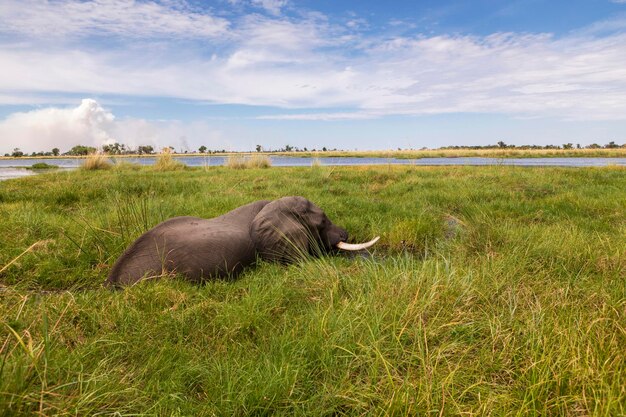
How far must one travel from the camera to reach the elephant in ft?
12.1

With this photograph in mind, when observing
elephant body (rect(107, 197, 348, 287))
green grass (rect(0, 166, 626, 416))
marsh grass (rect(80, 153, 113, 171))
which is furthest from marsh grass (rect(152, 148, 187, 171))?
elephant body (rect(107, 197, 348, 287))

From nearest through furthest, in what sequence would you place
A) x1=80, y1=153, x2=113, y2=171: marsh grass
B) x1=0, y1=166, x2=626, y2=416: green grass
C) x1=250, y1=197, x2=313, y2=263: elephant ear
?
x1=0, y1=166, x2=626, y2=416: green grass
x1=250, y1=197, x2=313, y2=263: elephant ear
x1=80, y1=153, x2=113, y2=171: marsh grass

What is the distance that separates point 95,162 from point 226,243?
1622 centimetres

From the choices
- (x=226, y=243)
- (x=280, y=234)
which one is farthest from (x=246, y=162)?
(x=226, y=243)

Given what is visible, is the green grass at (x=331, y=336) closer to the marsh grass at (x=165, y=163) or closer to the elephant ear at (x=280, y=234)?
the elephant ear at (x=280, y=234)

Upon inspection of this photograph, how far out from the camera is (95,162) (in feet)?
56.5

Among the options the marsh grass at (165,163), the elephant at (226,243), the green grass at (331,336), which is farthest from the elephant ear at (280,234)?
the marsh grass at (165,163)

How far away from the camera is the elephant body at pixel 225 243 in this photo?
12.1 ft

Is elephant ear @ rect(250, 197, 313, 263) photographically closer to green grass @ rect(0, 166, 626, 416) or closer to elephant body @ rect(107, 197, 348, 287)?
elephant body @ rect(107, 197, 348, 287)

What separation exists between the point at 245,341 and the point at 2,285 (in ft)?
9.56

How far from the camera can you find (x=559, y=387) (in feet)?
5.81

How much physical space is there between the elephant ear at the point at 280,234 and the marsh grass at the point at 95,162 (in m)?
15.7

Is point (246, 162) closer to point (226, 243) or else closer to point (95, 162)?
point (95, 162)

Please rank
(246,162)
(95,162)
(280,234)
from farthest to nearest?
(246,162)
(95,162)
(280,234)
